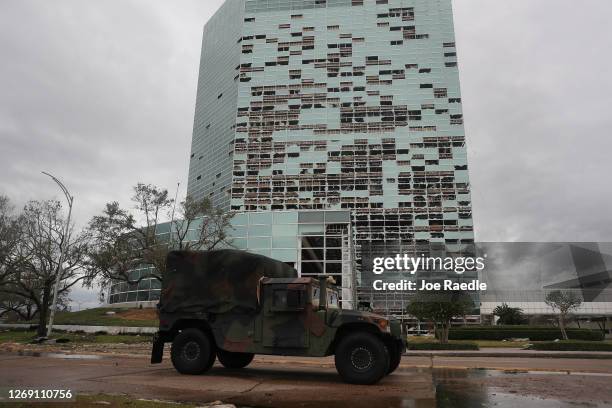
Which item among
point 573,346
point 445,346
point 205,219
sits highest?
point 205,219

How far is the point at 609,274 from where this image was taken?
3056 inches

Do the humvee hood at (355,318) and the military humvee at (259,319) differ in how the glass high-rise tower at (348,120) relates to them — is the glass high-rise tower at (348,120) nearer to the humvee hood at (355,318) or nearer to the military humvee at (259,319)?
the military humvee at (259,319)

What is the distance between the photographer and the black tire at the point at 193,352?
9469 mm

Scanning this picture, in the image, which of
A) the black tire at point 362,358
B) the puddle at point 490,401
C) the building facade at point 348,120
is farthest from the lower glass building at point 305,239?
the puddle at point 490,401

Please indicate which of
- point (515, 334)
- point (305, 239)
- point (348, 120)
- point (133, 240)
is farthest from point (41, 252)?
point (348, 120)

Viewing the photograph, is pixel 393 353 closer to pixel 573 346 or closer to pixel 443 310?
pixel 573 346

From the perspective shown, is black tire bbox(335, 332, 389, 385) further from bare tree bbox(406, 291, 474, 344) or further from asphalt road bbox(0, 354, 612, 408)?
bare tree bbox(406, 291, 474, 344)

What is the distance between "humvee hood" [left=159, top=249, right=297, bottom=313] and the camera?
9445 mm

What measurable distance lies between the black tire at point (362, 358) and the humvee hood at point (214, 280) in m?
2.12

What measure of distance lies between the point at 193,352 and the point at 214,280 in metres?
1.63

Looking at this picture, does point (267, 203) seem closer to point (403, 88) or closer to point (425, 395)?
point (403, 88)

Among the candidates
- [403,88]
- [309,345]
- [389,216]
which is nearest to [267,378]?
[309,345]

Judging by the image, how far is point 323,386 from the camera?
8109 millimetres

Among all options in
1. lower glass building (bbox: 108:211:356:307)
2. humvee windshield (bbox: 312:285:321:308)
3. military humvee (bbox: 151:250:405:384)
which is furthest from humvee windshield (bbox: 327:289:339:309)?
lower glass building (bbox: 108:211:356:307)
